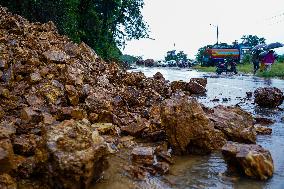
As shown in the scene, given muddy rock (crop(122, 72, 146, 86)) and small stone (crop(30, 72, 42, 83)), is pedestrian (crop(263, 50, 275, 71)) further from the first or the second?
small stone (crop(30, 72, 42, 83))

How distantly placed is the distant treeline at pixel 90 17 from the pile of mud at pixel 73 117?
5.72 metres

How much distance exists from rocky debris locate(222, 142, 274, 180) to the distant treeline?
→ 1367 cm

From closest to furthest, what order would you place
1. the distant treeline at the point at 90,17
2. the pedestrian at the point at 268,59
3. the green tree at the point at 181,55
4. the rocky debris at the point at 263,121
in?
the rocky debris at the point at 263,121
the distant treeline at the point at 90,17
the pedestrian at the point at 268,59
the green tree at the point at 181,55

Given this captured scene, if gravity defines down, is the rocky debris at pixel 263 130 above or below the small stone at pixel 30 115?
below

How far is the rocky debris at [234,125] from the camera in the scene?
6055 millimetres

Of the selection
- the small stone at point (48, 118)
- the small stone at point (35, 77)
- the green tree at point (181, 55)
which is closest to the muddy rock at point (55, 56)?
the small stone at point (35, 77)

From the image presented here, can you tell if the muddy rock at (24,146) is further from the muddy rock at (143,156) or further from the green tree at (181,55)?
the green tree at (181,55)

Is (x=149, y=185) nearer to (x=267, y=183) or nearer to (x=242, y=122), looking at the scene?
(x=267, y=183)

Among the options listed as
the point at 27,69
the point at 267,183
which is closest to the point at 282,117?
the point at 267,183

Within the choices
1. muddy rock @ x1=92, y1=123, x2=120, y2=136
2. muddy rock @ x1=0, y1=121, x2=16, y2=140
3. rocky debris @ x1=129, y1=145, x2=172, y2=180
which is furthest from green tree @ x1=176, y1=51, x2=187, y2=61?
muddy rock @ x1=0, y1=121, x2=16, y2=140

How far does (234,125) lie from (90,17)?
56.9 feet

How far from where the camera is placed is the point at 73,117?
247 inches

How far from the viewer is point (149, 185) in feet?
14.2

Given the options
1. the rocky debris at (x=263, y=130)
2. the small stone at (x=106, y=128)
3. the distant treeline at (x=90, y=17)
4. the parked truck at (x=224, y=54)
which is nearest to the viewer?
the small stone at (x=106, y=128)
